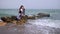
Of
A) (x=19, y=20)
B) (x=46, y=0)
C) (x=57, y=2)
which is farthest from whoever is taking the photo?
(x=46, y=0)

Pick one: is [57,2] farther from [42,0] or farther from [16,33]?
[16,33]

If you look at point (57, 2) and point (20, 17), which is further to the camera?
point (57, 2)

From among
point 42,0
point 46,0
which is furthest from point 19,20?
point 46,0

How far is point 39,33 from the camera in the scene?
4.41m

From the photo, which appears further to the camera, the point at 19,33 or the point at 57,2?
the point at 57,2

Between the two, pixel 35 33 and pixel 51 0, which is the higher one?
pixel 51 0

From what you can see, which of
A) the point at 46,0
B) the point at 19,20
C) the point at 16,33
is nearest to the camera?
the point at 16,33

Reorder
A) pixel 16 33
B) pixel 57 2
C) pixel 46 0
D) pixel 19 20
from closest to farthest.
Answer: pixel 16 33 → pixel 19 20 → pixel 57 2 → pixel 46 0

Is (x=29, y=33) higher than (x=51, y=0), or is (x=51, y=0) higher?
(x=51, y=0)

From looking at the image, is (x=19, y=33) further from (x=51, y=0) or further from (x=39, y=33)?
(x=51, y=0)

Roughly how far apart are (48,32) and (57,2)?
14.9 ft

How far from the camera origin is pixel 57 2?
29.2 feet

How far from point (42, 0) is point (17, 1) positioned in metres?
1.31

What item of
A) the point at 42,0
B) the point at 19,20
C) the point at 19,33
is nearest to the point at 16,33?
the point at 19,33
